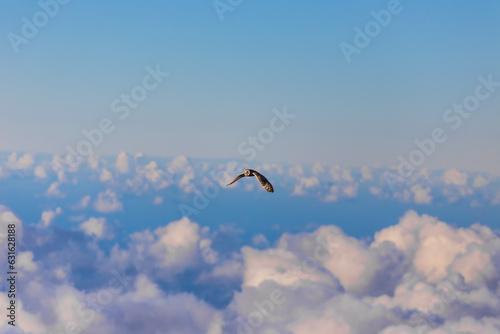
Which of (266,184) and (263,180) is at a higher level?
(263,180)

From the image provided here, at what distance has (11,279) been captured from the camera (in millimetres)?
76000

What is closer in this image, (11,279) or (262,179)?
(262,179)

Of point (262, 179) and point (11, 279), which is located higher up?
point (262, 179)

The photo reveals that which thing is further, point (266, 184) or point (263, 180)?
point (263, 180)

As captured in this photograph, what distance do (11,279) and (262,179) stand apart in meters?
78.2

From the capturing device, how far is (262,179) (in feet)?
96.5
